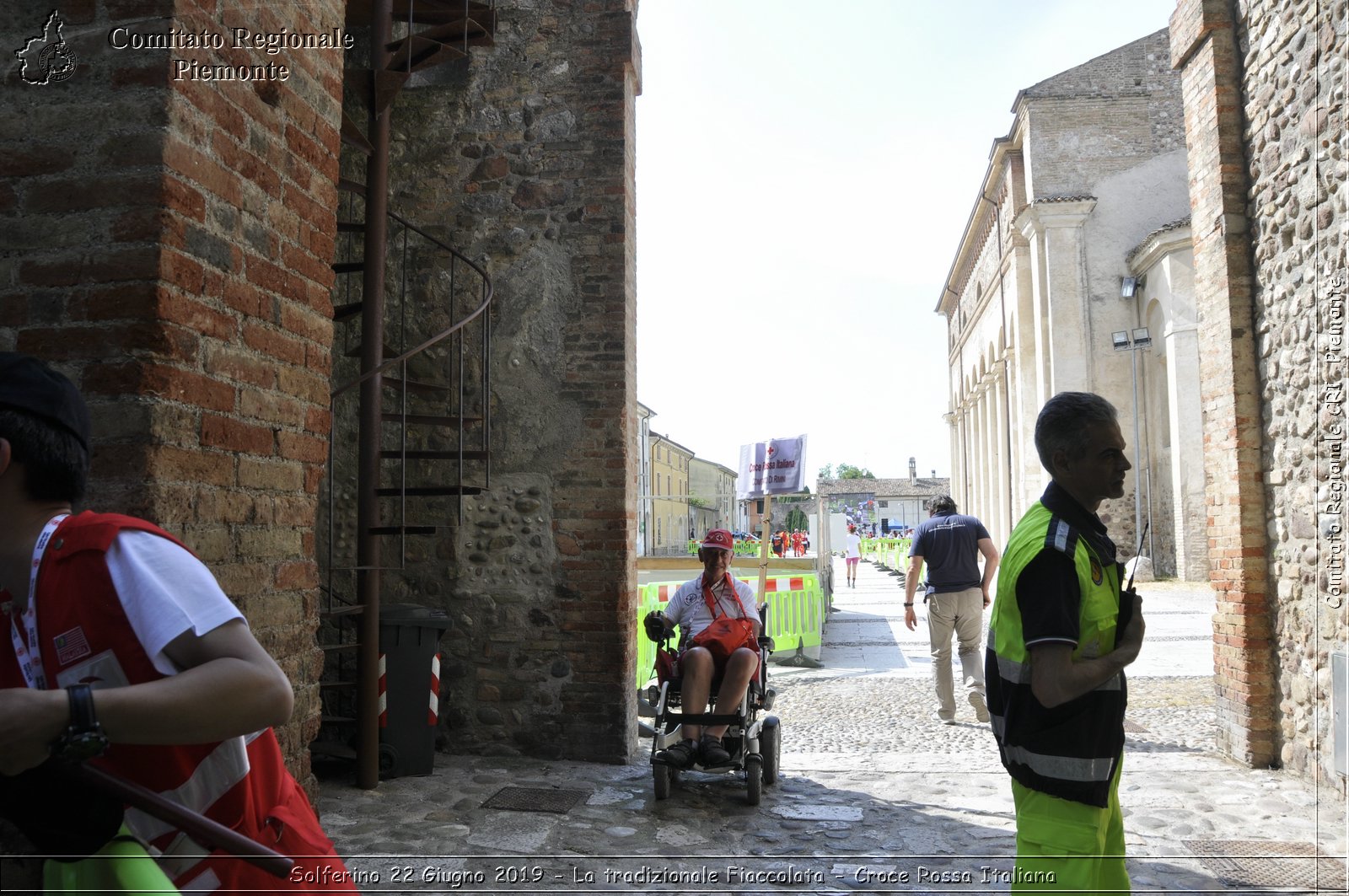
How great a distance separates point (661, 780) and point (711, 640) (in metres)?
0.86

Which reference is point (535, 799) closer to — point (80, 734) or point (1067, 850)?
point (1067, 850)

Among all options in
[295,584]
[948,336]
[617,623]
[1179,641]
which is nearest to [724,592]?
[617,623]

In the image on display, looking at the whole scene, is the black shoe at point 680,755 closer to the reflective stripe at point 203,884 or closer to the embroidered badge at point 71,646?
the reflective stripe at point 203,884

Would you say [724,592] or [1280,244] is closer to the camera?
[1280,244]

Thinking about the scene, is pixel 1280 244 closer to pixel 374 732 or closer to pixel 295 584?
pixel 295 584

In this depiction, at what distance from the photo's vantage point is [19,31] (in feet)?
8.25

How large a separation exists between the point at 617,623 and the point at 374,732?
5.74 feet

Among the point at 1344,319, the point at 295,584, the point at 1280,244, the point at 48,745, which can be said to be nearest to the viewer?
the point at 48,745

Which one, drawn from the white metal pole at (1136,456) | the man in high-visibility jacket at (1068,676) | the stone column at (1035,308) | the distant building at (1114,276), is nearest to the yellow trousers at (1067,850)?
the man in high-visibility jacket at (1068,676)

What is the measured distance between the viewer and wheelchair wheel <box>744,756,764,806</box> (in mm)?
5523

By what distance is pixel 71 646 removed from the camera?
4.39ft

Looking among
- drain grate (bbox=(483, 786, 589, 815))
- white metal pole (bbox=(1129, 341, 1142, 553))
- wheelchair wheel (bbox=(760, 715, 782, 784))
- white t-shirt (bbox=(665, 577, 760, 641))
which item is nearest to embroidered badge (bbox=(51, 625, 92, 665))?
drain grate (bbox=(483, 786, 589, 815))

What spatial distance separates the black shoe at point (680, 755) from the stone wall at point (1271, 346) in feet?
11.0

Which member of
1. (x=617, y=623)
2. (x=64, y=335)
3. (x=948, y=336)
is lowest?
(x=617, y=623)
